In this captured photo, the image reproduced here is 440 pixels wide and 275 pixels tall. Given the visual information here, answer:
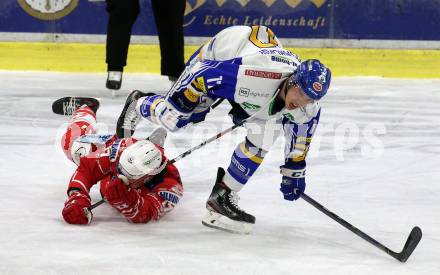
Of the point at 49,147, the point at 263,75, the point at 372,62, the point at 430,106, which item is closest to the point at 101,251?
the point at 263,75

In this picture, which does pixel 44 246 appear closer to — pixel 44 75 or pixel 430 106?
pixel 430 106

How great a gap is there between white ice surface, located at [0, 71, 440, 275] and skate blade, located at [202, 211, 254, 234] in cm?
3

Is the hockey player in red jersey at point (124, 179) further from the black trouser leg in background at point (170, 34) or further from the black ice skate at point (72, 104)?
the black trouser leg in background at point (170, 34)

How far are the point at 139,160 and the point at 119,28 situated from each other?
2.50 m

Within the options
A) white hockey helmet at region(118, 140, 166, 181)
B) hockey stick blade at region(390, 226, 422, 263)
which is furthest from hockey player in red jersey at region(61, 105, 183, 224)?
hockey stick blade at region(390, 226, 422, 263)

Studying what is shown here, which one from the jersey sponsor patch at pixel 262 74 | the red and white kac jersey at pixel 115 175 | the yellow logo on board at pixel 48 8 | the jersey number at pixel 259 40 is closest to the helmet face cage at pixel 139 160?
the red and white kac jersey at pixel 115 175

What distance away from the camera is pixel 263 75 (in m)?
2.57

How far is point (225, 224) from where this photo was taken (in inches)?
104

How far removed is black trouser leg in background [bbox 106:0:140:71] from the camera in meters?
4.89

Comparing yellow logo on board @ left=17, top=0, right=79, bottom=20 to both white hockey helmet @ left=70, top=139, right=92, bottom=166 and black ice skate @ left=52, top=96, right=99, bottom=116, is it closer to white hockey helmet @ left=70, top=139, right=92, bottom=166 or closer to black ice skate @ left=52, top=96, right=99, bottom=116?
black ice skate @ left=52, top=96, right=99, bottom=116

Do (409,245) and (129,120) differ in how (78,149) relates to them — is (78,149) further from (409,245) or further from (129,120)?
(409,245)

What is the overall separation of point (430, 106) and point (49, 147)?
2401 millimetres

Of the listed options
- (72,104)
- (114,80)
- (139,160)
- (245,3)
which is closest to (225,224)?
(139,160)

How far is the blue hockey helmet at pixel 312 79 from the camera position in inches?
95.7
